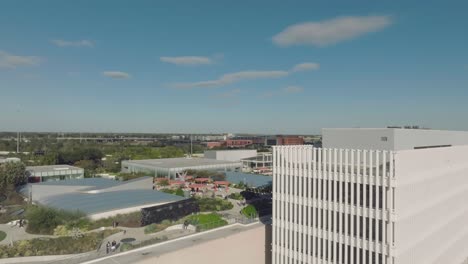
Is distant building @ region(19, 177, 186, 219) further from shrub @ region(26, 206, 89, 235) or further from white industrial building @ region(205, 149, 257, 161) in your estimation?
white industrial building @ region(205, 149, 257, 161)

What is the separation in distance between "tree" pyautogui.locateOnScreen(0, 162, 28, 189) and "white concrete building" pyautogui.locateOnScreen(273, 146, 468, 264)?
69.4 meters

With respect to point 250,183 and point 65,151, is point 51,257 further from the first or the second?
point 65,151

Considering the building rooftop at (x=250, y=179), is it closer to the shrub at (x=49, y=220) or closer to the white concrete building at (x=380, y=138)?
the shrub at (x=49, y=220)

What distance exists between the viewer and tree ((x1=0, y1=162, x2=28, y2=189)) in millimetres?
75625

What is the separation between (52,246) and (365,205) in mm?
35642

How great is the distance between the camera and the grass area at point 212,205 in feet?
191

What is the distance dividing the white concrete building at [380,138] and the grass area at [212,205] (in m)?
28.0

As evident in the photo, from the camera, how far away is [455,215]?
125 ft

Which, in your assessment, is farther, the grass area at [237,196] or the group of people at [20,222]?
the grass area at [237,196]

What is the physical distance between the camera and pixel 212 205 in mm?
58938

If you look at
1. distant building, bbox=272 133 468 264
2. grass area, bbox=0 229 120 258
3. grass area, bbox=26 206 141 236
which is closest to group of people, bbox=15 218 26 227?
grass area, bbox=26 206 141 236

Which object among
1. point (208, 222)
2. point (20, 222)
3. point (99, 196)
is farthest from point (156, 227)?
point (20, 222)

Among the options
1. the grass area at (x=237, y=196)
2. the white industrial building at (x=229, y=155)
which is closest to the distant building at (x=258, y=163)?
the white industrial building at (x=229, y=155)

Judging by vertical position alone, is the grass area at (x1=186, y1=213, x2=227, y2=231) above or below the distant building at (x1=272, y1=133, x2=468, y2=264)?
below
